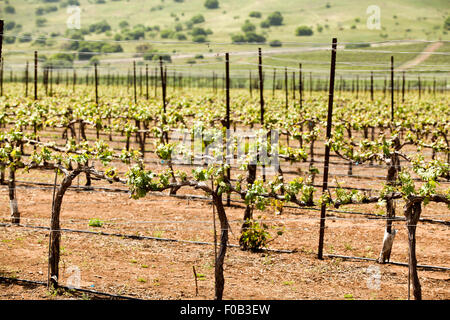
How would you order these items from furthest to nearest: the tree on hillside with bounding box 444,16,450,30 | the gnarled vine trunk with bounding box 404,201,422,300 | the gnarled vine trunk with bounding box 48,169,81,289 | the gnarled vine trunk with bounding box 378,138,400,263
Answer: the tree on hillside with bounding box 444,16,450,30 < the gnarled vine trunk with bounding box 378,138,400,263 < the gnarled vine trunk with bounding box 48,169,81,289 < the gnarled vine trunk with bounding box 404,201,422,300

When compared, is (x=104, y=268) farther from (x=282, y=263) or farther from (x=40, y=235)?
(x=282, y=263)

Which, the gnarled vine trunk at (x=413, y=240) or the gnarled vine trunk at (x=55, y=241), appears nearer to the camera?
the gnarled vine trunk at (x=413, y=240)

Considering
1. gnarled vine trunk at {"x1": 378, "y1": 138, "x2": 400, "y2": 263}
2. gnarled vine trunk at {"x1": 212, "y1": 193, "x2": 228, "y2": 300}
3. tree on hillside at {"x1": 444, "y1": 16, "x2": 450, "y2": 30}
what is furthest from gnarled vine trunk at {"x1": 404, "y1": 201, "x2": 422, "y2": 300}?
tree on hillside at {"x1": 444, "y1": 16, "x2": 450, "y2": 30}

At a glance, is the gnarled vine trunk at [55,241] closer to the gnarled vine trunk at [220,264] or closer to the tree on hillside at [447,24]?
the gnarled vine trunk at [220,264]

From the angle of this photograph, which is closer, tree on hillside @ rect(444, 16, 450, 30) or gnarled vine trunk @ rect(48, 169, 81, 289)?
gnarled vine trunk @ rect(48, 169, 81, 289)

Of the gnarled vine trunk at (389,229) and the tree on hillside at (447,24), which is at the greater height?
the tree on hillside at (447,24)

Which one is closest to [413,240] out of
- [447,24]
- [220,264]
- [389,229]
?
[389,229]

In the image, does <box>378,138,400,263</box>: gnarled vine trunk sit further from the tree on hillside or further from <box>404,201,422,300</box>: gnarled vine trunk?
the tree on hillside

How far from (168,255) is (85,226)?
332cm

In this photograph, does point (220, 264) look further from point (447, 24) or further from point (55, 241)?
point (447, 24)

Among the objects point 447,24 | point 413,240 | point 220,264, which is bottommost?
point 220,264

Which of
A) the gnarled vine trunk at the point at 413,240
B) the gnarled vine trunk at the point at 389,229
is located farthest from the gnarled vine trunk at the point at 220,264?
the gnarled vine trunk at the point at 389,229

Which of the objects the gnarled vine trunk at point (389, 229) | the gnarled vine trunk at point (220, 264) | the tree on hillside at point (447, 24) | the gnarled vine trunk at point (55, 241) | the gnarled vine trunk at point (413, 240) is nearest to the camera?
the gnarled vine trunk at point (413, 240)

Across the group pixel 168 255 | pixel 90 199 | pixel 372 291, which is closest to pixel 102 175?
pixel 168 255
